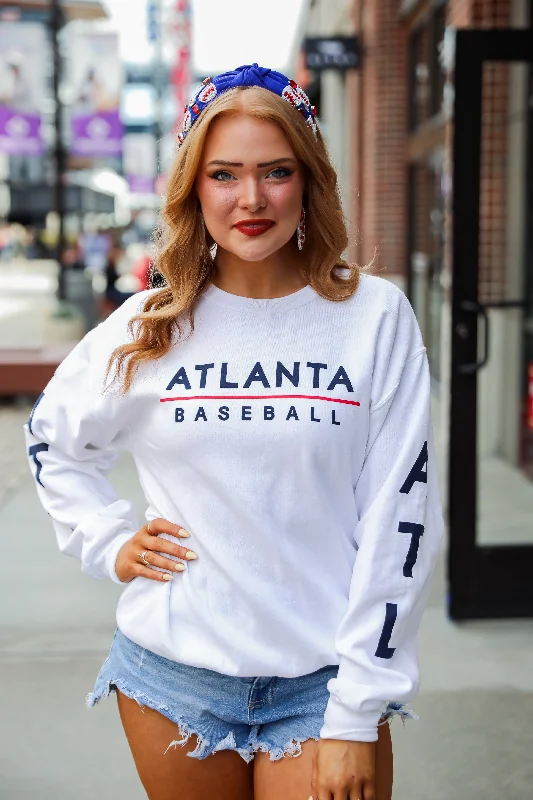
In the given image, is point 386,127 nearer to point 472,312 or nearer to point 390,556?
point 472,312

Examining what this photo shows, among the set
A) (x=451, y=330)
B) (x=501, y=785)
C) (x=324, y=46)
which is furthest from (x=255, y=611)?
(x=324, y=46)

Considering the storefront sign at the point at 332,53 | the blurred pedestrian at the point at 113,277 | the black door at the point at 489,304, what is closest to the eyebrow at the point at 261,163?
the black door at the point at 489,304

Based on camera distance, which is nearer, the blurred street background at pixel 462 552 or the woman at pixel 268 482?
the woman at pixel 268 482

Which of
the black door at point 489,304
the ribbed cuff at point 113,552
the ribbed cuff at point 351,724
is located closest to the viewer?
the ribbed cuff at point 351,724

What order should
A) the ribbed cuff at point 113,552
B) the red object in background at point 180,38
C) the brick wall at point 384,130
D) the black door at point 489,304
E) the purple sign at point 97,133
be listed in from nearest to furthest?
the ribbed cuff at point 113,552 < the black door at point 489,304 < the brick wall at point 384,130 < the purple sign at point 97,133 < the red object in background at point 180,38

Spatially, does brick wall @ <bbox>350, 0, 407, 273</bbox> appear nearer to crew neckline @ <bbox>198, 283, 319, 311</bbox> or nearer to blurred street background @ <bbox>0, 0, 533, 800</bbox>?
blurred street background @ <bbox>0, 0, 533, 800</bbox>

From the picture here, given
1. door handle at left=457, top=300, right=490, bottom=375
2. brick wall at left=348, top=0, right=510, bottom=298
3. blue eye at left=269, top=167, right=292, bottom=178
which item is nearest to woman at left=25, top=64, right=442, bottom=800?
blue eye at left=269, top=167, right=292, bottom=178

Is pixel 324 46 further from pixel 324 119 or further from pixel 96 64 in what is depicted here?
pixel 324 119

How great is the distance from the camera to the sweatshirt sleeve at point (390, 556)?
179 centimetres

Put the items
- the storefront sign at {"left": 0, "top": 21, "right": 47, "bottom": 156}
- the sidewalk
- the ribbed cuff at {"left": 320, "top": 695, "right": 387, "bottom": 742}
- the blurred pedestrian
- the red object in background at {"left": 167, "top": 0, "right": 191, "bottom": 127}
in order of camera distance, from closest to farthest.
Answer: the ribbed cuff at {"left": 320, "top": 695, "right": 387, "bottom": 742} < the sidewalk < the storefront sign at {"left": 0, "top": 21, "right": 47, "bottom": 156} < the blurred pedestrian < the red object in background at {"left": 167, "top": 0, "right": 191, "bottom": 127}

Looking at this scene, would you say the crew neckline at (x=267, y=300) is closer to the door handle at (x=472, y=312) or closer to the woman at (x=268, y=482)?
the woman at (x=268, y=482)

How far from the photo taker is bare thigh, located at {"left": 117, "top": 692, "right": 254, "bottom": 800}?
1968 mm

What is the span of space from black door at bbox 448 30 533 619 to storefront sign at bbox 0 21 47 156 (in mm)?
10597

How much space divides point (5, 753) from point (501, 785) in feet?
5.72
